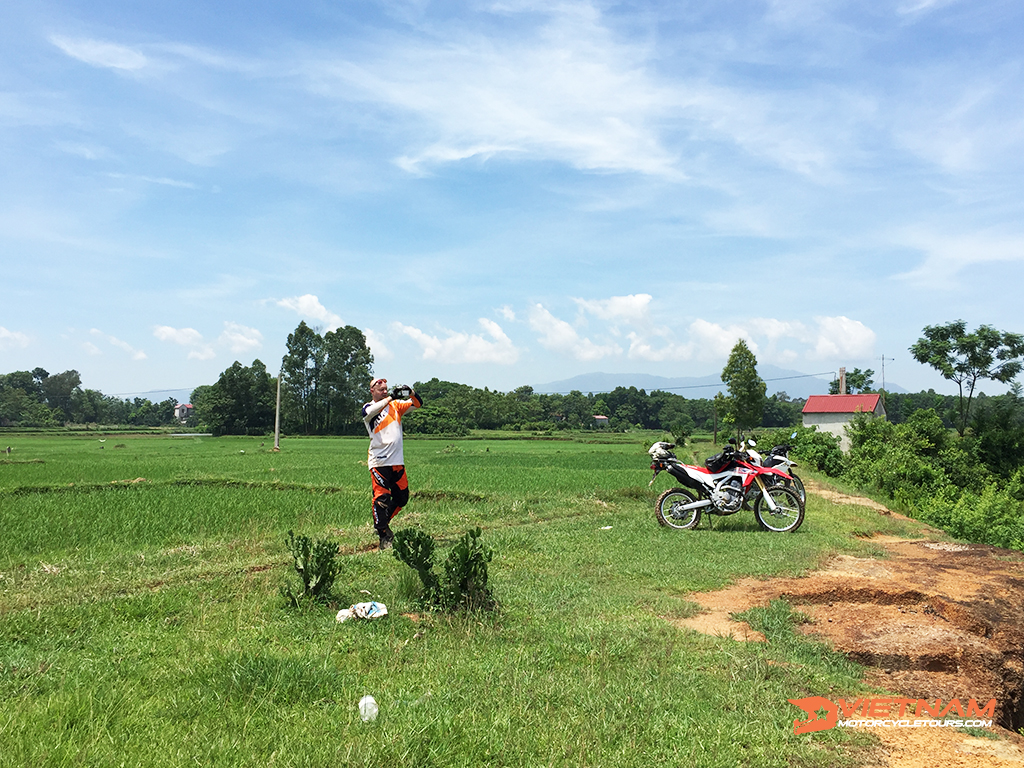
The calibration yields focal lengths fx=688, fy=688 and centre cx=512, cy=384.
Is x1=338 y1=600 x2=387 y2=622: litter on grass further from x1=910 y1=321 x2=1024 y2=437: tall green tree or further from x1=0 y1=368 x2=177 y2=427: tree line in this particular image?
x1=0 y1=368 x2=177 y2=427: tree line

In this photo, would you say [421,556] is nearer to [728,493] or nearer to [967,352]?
[728,493]

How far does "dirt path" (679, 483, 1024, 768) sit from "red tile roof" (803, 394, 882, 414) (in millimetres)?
41746

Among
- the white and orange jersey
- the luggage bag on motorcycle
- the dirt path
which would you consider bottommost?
the dirt path

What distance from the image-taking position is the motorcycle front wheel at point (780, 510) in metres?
10.7

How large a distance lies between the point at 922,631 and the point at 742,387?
38.4m

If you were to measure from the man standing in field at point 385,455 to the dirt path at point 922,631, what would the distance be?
4.04 meters

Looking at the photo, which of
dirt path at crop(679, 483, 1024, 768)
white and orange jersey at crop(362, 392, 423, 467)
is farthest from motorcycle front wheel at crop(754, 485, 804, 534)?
white and orange jersey at crop(362, 392, 423, 467)

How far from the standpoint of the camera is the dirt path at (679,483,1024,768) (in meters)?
3.67

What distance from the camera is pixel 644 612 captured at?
19.6 ft

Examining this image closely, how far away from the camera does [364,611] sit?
541 centimetres

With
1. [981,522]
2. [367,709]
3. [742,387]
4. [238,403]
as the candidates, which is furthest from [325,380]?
[367,709]

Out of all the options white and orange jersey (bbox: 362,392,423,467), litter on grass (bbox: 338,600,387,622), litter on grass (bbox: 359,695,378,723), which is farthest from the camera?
white and orange jersey (bbox: 362,392,423,467)

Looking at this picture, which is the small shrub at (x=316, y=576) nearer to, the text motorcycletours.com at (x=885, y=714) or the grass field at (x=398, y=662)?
the grass field at (x=398, y=662)

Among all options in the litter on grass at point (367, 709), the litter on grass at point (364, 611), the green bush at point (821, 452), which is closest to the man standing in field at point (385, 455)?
the litter on grass at point (364, 611)
